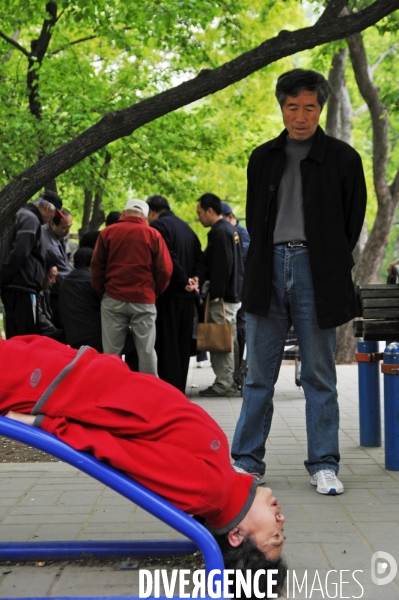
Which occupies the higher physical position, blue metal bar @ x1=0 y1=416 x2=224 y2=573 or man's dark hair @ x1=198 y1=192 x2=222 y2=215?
man's dark hair @ x1=198 y1=192 x2=222 y2=215

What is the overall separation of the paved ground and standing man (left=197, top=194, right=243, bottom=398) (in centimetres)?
292

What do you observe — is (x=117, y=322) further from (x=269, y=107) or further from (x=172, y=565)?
(x=269, y=107)

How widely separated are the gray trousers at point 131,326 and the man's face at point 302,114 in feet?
12.1

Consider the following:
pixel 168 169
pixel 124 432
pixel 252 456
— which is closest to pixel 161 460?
pixel 124 432

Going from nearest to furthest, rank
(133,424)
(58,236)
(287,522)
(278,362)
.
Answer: (133,424) → (287,522) → (278,362) → (58,236)

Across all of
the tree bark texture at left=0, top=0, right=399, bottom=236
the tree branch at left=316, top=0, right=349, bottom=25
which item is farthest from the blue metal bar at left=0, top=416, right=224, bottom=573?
the tree branch at left=316, top=0, right=349, bottom=25

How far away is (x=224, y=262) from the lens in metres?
9.43

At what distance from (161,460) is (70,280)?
5928mm

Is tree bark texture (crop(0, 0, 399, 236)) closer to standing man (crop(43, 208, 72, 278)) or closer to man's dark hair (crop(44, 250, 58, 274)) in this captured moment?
man's dark hair (crop(44, 250, 58, 274))

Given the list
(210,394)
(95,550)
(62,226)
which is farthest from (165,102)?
(210,394)

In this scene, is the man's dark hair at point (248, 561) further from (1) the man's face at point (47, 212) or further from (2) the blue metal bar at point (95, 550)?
(1) the man's face at point (47, 212)

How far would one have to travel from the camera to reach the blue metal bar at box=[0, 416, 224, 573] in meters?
2.97

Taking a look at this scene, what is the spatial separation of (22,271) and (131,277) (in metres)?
1.08

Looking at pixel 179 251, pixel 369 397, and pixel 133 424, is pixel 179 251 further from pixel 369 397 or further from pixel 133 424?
pixel 133 424
